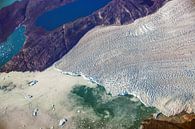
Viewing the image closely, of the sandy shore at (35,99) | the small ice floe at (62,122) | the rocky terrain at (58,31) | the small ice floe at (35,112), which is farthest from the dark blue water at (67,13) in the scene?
the small ice floe at (62,122)

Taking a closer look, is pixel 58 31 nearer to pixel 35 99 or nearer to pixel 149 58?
pixel 35 99

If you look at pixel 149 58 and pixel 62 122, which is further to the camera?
pixel 149 58

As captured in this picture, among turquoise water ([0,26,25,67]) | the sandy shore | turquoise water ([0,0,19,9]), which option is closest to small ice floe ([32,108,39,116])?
the sandy shore

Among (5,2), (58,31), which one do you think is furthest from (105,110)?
(5,2)

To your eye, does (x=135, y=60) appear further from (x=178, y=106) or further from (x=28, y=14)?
(x=28, y=14)

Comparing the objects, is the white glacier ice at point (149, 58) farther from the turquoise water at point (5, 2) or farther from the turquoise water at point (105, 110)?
the turquoise water at point (5, 2)

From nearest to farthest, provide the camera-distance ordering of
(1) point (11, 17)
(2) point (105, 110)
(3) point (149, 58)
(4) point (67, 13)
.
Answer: (2) point (105, 110) → (3) point (149, 58) → (4) point (67, 13) → (1) point (11, 17)
